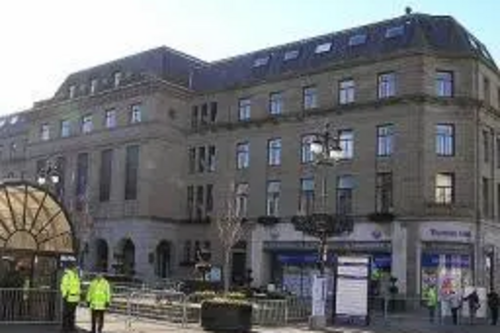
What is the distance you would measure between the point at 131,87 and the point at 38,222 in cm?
4092

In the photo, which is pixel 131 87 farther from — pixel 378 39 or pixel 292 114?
pixel 378 39

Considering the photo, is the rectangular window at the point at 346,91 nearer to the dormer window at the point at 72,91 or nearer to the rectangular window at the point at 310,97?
the rectangular window at the point at 310,97

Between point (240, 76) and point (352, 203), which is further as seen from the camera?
point (240, 76)

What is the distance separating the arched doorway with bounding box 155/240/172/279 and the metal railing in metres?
38.0

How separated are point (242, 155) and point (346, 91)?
10767mm

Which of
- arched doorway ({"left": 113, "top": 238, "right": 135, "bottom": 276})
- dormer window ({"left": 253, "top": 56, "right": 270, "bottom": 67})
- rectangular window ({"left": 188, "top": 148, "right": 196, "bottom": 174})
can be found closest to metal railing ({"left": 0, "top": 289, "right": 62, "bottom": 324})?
arched doorway ({"left": 113, "top": 238, "right": 135, "bottom": 276})

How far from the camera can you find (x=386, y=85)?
54.3m

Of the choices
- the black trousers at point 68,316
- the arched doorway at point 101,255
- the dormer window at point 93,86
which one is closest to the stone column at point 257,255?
the arched doorway at point 101,255

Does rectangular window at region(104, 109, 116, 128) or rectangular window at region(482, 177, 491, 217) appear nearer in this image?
rectangular window at region(482, 177, 491, 217)

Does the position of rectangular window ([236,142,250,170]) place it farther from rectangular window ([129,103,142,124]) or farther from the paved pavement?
the paved pavement

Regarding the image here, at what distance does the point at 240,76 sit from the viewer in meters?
66.0

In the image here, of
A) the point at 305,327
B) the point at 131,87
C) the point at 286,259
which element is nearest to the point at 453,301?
the point at 305,327

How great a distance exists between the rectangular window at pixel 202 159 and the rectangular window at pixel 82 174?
11302 mm

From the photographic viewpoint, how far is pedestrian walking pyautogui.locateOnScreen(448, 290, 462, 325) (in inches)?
1619
